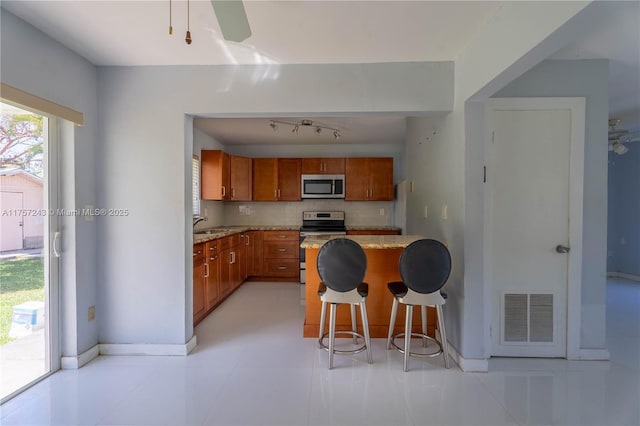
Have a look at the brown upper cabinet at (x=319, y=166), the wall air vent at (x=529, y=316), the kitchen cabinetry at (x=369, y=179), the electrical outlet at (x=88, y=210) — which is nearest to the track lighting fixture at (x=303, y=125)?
the brown upper cabinet at (x=319, y=166)

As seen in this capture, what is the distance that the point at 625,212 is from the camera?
5297mm

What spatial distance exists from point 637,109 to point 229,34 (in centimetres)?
484

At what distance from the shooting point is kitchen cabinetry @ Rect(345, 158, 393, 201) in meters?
5.29

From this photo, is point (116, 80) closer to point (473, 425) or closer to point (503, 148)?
point (503, 148)

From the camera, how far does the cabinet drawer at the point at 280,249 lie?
510cm

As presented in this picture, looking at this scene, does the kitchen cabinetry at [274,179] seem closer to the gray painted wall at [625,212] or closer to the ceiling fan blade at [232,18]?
the ceiling fan blade at [232,18]

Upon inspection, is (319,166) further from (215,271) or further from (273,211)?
(215,271)

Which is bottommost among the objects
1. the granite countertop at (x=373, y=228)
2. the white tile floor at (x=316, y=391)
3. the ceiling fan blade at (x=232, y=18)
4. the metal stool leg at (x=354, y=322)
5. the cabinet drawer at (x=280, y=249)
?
the white tile floor at (x=316, y=391)

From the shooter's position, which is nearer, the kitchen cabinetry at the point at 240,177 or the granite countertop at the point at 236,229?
the granite countertop at the point at 236,229

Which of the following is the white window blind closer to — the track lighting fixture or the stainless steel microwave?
the track lighting fixture

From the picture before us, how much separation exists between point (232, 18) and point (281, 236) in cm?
379

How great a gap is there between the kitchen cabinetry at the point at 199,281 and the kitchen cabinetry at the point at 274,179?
7.27 feet

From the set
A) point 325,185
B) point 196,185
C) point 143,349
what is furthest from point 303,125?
point 143,349

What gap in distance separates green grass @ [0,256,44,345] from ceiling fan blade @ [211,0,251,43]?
2.08 m
